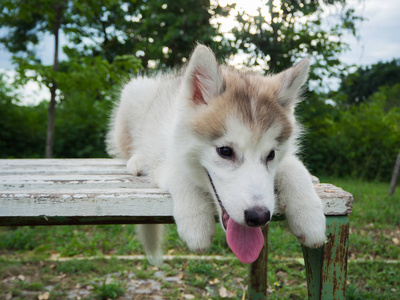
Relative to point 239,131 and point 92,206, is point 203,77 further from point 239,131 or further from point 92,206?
point 92,206

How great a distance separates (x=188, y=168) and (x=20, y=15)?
4186 mm

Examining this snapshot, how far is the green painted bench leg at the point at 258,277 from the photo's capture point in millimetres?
2693

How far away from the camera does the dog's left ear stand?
1.91 m

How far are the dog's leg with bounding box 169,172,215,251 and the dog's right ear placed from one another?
0.49m

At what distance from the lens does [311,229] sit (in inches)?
62.4

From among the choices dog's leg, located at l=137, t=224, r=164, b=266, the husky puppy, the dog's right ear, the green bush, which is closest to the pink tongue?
the husky puppy

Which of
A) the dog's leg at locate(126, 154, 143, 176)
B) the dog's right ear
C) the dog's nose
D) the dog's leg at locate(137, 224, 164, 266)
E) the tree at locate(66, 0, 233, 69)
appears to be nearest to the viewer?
the dog's nose

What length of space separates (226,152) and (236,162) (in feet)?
0.23

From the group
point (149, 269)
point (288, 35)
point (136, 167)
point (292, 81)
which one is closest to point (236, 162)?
point (292, 81)

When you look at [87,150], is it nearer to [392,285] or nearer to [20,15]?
[20,15]

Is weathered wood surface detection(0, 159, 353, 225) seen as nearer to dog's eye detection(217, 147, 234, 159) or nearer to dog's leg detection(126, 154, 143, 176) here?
dog's eye detection(217, 147, 234, 159)

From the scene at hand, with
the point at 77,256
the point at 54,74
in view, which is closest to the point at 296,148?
the point at 77,256

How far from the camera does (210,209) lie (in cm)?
173

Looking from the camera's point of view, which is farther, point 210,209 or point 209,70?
point 209,70
